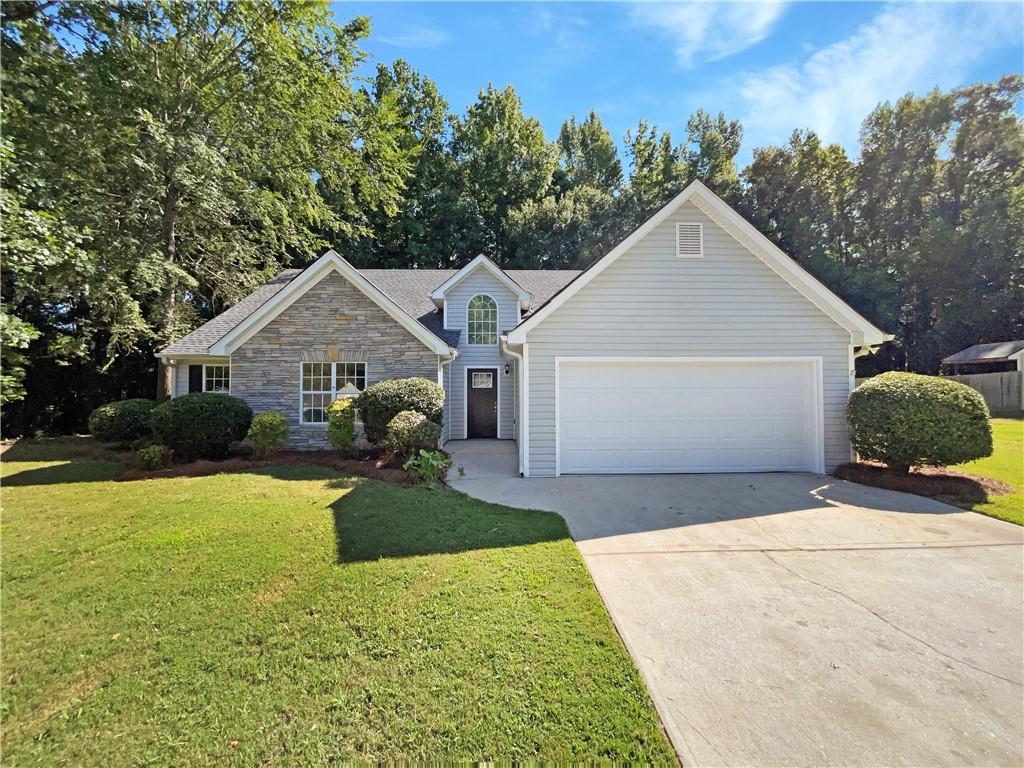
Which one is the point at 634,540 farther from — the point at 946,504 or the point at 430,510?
the point at 946,504

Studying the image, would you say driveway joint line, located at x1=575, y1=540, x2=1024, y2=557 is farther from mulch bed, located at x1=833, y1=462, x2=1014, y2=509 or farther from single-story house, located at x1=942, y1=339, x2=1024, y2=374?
single-story house, located at x1=942, y1=339, x2=1024, y2=374

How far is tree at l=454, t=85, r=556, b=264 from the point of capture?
28.4m

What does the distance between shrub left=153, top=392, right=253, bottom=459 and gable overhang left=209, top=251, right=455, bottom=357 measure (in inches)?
64.5

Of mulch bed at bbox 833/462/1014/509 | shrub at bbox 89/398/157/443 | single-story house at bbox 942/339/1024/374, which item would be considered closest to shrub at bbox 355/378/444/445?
shrub at bbox 89/398/157/443

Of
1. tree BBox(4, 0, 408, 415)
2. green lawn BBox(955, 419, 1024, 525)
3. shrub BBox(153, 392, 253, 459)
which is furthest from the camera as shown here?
tree BBox(4, 0, 408, 415)

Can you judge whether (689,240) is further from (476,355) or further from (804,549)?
(476,355)

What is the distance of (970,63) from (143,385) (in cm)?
2789

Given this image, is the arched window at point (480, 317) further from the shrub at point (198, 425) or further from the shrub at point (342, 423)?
the shrub at point (198, 425)

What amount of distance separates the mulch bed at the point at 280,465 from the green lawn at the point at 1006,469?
9.22 metres

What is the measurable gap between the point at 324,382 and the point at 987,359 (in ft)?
102

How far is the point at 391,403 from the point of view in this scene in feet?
32.0

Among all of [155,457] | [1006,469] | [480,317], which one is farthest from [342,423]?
[1006,469]

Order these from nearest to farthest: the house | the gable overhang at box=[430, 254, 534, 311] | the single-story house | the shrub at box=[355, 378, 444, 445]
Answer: the house
the shrub at box=[355, 378, 444, 445]
the gable overhang at box=[430, 254, 534, 311]
the single-story house

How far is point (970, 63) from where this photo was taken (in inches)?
291
